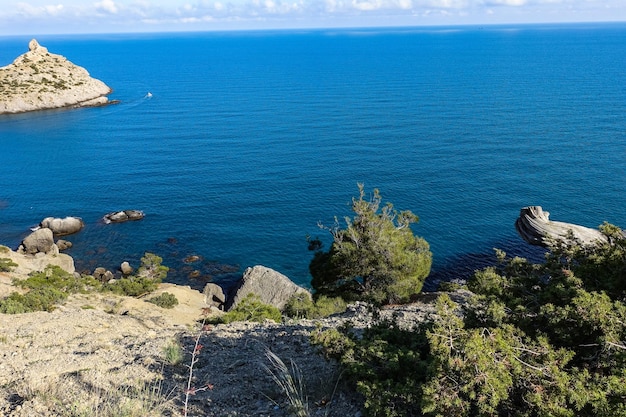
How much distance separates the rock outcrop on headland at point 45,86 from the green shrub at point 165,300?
102 m

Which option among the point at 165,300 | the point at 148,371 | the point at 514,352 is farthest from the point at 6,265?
the point at 514,352

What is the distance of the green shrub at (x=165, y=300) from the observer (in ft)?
106

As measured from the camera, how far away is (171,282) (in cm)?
4406

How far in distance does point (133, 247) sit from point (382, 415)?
45.0 meters

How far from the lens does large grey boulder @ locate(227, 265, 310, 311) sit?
123 feet

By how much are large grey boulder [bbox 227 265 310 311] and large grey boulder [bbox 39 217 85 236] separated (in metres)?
25.5

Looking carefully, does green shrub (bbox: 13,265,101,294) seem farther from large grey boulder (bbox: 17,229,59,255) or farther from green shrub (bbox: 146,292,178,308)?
large grey boulder (bbox: 17,229,59,255)

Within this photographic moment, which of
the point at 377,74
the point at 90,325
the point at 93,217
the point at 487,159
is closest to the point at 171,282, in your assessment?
the point at 93,217

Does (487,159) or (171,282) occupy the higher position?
(487,159)

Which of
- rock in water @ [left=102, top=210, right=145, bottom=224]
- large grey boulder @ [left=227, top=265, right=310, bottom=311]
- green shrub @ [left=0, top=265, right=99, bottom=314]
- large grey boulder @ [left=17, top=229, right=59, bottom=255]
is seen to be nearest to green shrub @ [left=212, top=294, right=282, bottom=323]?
large grey boulder @ [left=227, top=265, right=310, bottom=311]

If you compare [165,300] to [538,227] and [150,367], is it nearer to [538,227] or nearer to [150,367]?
[150,367]

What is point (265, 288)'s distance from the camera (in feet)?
125

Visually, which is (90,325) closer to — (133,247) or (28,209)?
(133,247)

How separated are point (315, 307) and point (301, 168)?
4212 cm
